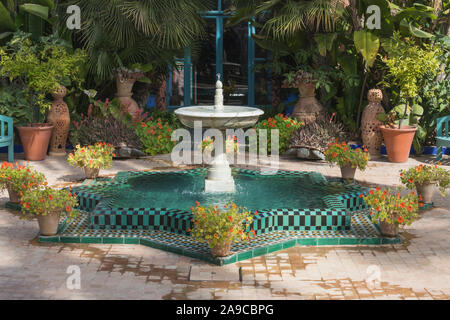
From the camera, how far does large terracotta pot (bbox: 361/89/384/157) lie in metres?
12.5

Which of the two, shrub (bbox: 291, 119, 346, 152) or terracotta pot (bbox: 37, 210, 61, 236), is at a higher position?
shrub (bbox: 291, 119, 346, 152)

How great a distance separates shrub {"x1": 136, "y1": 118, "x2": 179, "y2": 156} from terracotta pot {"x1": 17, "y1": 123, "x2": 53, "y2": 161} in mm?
1687

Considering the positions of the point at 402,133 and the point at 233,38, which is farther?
the point at 233,38

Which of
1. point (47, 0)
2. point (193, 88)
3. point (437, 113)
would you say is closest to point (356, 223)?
point (437, 113)

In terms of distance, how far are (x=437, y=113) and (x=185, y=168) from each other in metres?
4.85

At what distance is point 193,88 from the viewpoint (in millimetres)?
15891

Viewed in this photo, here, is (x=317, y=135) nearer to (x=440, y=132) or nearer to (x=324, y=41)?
(x=324, y=41)

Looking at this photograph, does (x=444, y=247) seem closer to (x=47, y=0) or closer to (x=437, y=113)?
(x=437, y=113)

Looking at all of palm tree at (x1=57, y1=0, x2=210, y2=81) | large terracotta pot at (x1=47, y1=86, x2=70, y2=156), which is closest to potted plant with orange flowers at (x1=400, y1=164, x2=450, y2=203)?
palm tree at (x1=57, y1=0, x2=210, y2=81)

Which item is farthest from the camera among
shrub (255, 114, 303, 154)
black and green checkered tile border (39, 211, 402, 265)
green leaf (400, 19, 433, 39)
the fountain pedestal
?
shrub (255, 114, 303, 154)

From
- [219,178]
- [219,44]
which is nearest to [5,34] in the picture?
[219,44]

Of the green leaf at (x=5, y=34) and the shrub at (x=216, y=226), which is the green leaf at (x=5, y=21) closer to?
the green leaf at (x=5, y=34)

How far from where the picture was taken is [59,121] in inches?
492

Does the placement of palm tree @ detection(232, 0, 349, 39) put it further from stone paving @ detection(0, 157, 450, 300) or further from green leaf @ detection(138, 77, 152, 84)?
stone paving @ detection(0, 157, 450, 300)
